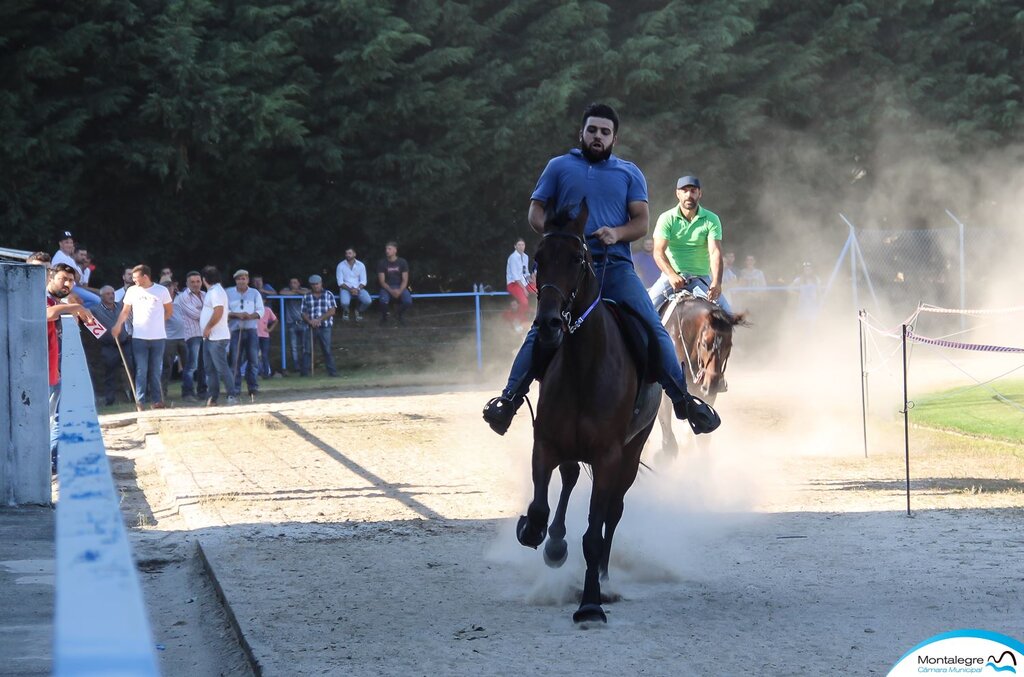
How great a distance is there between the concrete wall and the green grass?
10.8 m

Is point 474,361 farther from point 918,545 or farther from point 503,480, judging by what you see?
point 918,545

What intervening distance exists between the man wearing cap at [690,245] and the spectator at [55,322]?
234 inches

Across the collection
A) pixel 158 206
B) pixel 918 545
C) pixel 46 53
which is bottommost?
pixel 918 545

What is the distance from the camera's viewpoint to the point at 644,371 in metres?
7.63

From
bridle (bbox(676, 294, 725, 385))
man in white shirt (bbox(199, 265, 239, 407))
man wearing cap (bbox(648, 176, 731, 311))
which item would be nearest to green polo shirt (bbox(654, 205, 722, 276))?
man wearing cap (bbox(648, 176, 731, 311))

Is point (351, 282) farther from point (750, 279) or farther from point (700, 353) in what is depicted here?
point (700, 353)

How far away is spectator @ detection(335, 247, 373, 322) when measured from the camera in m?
26.9

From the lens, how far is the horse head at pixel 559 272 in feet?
21.0

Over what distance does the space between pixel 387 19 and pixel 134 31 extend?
232 inches

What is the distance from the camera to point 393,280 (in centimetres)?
2756

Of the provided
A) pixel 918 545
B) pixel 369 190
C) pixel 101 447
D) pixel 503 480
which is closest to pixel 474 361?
pixel 369 190

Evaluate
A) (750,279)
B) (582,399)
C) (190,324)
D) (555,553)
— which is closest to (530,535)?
(555,553)

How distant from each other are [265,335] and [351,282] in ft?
10.3

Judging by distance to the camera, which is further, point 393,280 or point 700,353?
point 393,280
